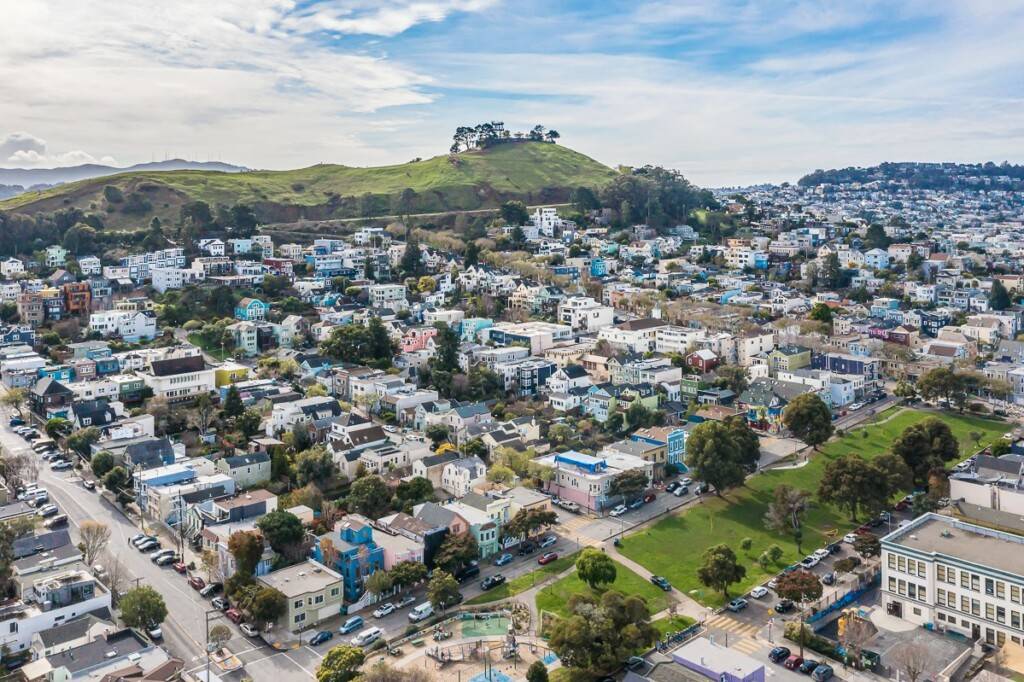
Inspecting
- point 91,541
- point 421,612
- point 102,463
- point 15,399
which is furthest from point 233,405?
point 421,612

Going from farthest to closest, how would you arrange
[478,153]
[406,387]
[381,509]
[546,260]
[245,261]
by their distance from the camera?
[478,153], [546,260], [245,261], [406,387], [381,509]

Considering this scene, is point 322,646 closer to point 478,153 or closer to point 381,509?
point 381,509

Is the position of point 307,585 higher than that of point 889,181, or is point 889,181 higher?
point 889,181

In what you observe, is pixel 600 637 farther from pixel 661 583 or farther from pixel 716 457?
pixel 716 457

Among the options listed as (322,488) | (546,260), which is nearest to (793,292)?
(546,260)

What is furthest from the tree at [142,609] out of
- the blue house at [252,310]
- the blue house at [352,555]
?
the blue house at [252,310]

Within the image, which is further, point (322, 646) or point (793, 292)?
point (793, 292)
